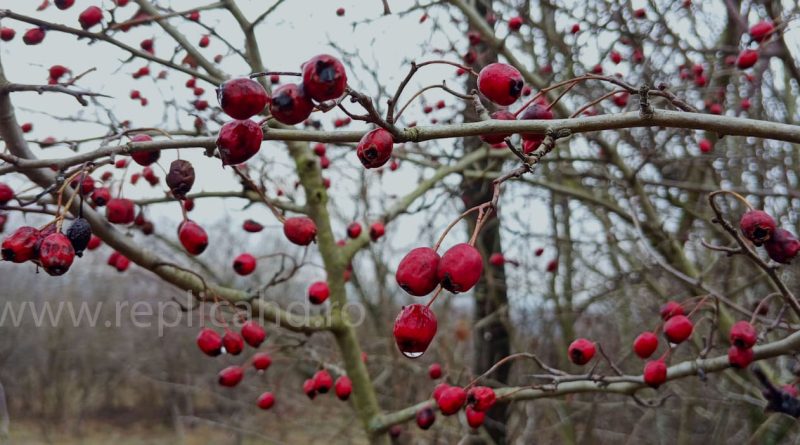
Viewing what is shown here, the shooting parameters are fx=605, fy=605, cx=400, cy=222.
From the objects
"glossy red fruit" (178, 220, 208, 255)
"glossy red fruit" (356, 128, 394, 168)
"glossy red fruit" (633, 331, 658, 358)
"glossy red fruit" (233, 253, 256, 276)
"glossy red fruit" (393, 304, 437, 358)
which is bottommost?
"glossy red fruit" (633, 331, 658, 358)

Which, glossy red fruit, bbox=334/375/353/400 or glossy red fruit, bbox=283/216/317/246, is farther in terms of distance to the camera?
glossy red fruit, bbox=334/375/353/400

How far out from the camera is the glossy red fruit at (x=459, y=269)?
1.12 meters

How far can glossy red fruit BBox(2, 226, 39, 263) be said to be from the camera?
4.32 ft

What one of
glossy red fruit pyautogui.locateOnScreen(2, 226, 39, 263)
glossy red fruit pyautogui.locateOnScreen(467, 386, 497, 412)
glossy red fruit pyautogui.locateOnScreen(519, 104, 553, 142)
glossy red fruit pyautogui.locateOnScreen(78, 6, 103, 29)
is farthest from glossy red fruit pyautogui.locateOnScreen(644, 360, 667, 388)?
glossy red fruit pyautogui.locateOnScreen(78, 6, 103, 29)

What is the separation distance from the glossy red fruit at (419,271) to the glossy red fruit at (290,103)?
333 millimetres

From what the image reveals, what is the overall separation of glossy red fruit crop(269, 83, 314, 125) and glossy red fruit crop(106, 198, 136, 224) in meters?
1.31

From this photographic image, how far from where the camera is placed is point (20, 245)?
134cm

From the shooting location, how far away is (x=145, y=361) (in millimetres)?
13453

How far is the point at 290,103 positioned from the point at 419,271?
388 mm

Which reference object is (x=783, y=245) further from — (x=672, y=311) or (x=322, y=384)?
(x=322, y=384)

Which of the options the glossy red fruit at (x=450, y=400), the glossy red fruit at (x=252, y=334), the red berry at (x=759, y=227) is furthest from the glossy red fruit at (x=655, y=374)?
the glossy red fruit at (x=252, y=334)

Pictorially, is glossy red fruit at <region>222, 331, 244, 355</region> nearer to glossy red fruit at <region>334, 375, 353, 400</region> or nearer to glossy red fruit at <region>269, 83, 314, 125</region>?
glossy red fruit at <region>334, 375, 353, 400</region>

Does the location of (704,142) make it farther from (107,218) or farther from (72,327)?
(72,327)

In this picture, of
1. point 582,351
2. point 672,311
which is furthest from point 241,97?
point 672,311
